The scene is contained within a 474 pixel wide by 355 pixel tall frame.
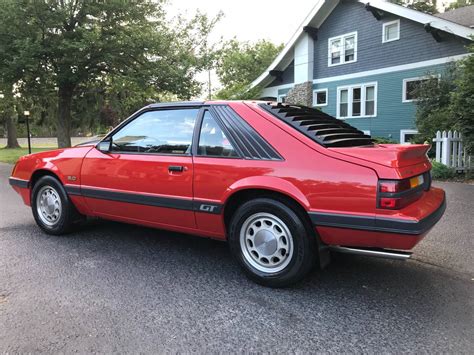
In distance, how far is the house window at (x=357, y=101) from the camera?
65.4 feet

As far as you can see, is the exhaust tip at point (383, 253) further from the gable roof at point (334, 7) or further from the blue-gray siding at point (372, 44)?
the blue-gray siding at point (372, 44)

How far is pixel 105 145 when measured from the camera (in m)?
4.47

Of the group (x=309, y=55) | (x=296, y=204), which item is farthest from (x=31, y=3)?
(x=296, y=204)

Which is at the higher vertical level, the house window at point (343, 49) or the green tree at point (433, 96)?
the house window at point (343, 49)

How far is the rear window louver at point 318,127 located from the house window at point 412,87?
1423cm

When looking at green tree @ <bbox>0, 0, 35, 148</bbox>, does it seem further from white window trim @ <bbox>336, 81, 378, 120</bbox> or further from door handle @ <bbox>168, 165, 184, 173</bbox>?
white window trim @ <bbox>336, 81, 378, 120</bbox>

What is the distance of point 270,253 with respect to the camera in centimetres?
343

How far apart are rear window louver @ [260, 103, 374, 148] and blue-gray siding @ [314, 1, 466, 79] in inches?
607

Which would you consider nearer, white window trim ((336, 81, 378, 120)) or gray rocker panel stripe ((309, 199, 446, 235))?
gray rocker panel stripe ((309, 199, 446, 235))

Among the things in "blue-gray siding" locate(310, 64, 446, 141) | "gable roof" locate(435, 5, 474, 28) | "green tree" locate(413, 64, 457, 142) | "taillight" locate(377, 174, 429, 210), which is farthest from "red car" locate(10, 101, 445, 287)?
"gable roof" locate(435, 5, 474, 28)

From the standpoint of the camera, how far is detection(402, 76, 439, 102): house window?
54.9 ft

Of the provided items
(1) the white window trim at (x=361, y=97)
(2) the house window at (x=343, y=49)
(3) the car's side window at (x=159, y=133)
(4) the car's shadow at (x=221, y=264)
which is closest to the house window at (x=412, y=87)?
(1) the white window trim at (x=361, y=97)

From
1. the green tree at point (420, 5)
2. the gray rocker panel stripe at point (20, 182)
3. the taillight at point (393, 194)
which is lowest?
the gray rocker panel stripe at point (20, 182)

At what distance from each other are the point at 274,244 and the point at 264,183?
0.53 metres
